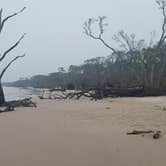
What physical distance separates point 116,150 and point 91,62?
69.5 meters

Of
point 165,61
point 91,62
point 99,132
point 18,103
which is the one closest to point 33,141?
point 99,132

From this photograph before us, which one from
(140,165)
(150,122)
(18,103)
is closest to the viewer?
(140,165)

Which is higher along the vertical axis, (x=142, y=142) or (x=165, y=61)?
(x=165, y=61)

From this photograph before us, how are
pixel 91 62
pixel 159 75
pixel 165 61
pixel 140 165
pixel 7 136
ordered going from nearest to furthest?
pixel 140 165
pixel 7 136
pixel 159 75
pixel 165 61
pixel 91 62

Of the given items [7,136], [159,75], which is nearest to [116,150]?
[7,136]

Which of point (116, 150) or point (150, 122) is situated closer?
point (116, 150)

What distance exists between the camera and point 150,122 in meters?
8.03

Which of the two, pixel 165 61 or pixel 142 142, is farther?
pixel 165 61

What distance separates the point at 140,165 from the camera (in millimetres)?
4258

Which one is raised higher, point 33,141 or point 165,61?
point 165,61

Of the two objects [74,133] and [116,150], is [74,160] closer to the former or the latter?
[116,150]

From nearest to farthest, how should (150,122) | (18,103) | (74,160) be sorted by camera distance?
(74,160)
(150,122)
(18,103)

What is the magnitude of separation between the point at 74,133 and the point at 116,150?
170cm

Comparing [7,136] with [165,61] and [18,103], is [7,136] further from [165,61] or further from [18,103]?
[165,61]
